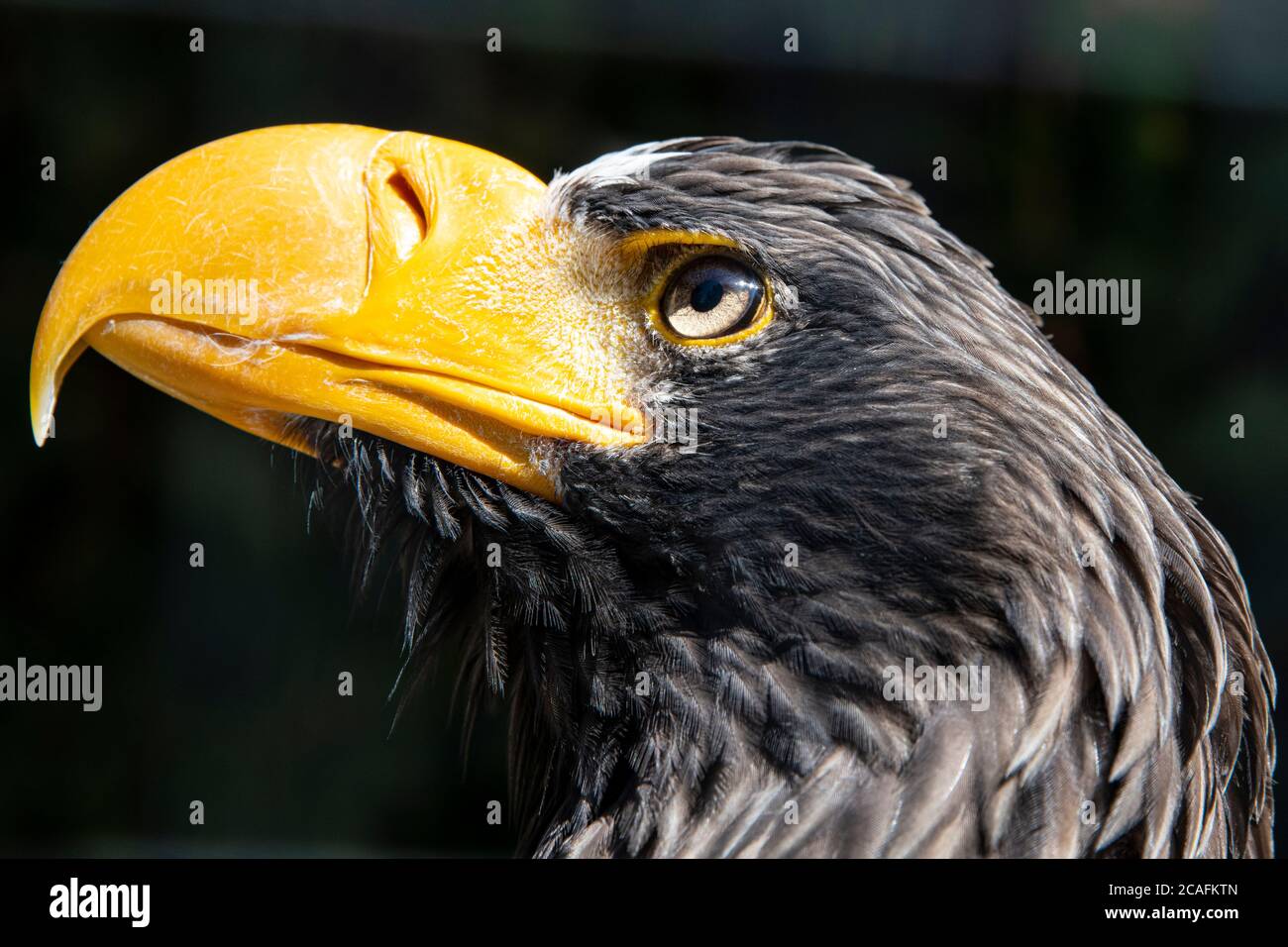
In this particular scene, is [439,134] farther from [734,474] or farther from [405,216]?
[734,474]

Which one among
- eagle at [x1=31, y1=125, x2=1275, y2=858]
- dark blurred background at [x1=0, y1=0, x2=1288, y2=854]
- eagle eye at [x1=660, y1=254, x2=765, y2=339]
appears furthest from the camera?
dark blurred background at [x1=0, y1=0, x2=1288, y2=854]

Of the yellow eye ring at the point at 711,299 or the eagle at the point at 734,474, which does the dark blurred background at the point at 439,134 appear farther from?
the yellow eye ring at the point at 711,299

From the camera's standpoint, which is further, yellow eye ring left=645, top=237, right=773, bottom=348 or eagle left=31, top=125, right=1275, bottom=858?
yellow eye ring left=645, top=237, right=773, bottom=348

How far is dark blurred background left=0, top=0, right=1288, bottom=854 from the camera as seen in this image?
3072 mm

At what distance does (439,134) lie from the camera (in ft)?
10.5

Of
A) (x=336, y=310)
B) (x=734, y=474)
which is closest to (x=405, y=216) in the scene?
(x=336, y=310)

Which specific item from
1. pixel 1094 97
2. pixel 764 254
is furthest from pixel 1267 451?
pixel 764 254

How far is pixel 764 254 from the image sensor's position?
5.23ft

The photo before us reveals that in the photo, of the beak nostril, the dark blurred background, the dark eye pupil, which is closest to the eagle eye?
the dark eye pupil

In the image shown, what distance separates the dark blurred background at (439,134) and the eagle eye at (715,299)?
161 centimetres

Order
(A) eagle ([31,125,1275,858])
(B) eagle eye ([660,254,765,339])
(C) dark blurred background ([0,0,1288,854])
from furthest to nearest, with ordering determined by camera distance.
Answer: (C) dark blurred background ([0,0,1288,854]) → (B) eagle eye ([660,254,765,339]) → (A) eagle ([31,125,1275,858])

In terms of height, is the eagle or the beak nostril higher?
the beak nostril

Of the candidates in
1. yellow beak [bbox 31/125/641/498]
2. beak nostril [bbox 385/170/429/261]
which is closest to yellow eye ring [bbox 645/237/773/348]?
yellow beak [bbox 31/125/641/498]

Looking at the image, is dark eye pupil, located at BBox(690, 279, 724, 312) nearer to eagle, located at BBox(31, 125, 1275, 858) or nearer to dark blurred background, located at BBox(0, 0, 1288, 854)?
eagle, located at BBox(31, 125, 1275, 858)
